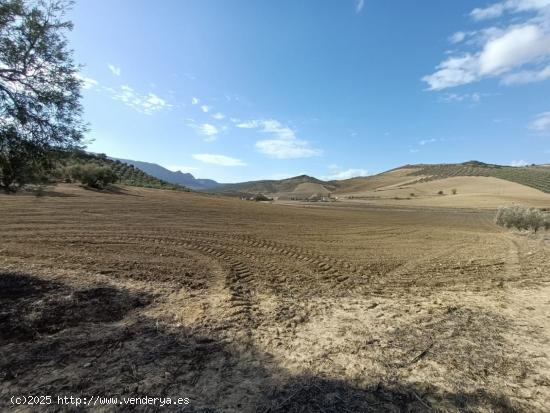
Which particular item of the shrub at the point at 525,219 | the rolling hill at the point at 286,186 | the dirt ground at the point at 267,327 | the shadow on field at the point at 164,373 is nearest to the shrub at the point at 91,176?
the dirt ground at the point at 267,327

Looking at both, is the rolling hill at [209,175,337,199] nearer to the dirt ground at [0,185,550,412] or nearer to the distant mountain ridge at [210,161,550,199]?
the distant mountain ridge at [210,161,550,199]

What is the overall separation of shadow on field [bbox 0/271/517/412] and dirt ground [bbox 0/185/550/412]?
0.02 meters

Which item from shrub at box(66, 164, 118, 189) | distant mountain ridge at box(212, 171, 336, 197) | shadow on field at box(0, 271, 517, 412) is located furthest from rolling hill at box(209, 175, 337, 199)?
shadow on field at box(0, 271, 517, 412)

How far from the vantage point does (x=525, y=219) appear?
960 inches

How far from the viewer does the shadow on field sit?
4.13 m

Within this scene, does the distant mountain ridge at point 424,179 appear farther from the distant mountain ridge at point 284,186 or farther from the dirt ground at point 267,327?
the dirt ground at point 267,327

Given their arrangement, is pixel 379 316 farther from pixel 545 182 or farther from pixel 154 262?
pixel 545 182

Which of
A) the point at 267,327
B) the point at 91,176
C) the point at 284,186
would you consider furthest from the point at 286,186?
the point at 267,327

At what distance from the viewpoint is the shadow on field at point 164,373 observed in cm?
413

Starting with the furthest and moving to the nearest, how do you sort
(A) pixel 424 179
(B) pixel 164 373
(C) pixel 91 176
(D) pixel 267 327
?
(A) pixel 424 179 → (C) pixel 91 176 → (D) pixel 267 327 → (B) pixel 164 373

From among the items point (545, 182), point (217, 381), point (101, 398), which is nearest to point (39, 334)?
point (101, 398)

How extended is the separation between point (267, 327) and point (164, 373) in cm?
207

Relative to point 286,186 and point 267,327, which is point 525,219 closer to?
point 267,327

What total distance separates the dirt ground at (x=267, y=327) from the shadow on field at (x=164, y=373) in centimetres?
2
